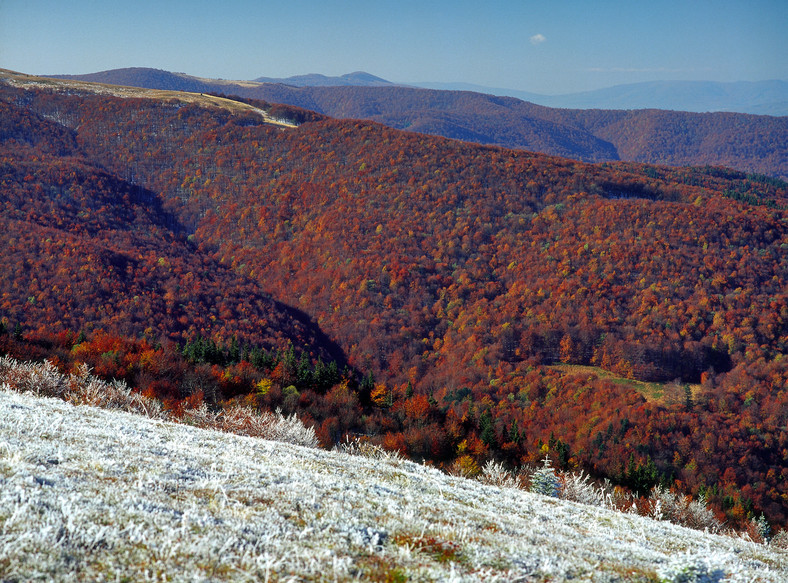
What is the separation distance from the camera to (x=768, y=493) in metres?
67.1

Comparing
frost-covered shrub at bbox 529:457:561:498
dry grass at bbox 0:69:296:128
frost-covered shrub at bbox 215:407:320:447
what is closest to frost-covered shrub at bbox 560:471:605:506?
frost-covered shrub at bbox 529:457:561:498

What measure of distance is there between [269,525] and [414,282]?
363ft

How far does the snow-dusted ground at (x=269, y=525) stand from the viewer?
5.79m

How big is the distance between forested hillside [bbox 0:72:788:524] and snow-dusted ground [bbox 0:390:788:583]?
26.4 m

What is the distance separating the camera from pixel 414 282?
118 meters

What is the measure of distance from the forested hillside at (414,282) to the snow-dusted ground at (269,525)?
86.7ft

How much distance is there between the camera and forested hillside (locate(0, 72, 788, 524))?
6525 cm

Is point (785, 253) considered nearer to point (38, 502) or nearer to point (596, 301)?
point (596, 301)

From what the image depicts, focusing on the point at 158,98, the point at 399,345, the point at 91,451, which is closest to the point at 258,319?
the point at 399,345

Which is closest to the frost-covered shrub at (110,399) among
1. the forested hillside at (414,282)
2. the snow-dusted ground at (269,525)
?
the snow-dusted ground at (269,525)

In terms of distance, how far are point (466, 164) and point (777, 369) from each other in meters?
88.3

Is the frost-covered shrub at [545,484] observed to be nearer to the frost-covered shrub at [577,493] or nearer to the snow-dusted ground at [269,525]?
the frost-covered shrub at [577,493]

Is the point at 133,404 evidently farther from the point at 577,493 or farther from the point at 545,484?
Result: the point at 577,493

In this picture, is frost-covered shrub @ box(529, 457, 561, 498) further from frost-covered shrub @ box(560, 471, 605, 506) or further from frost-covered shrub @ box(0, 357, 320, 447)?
frost-covered shrub @ box(0, 357, 320, 447)
